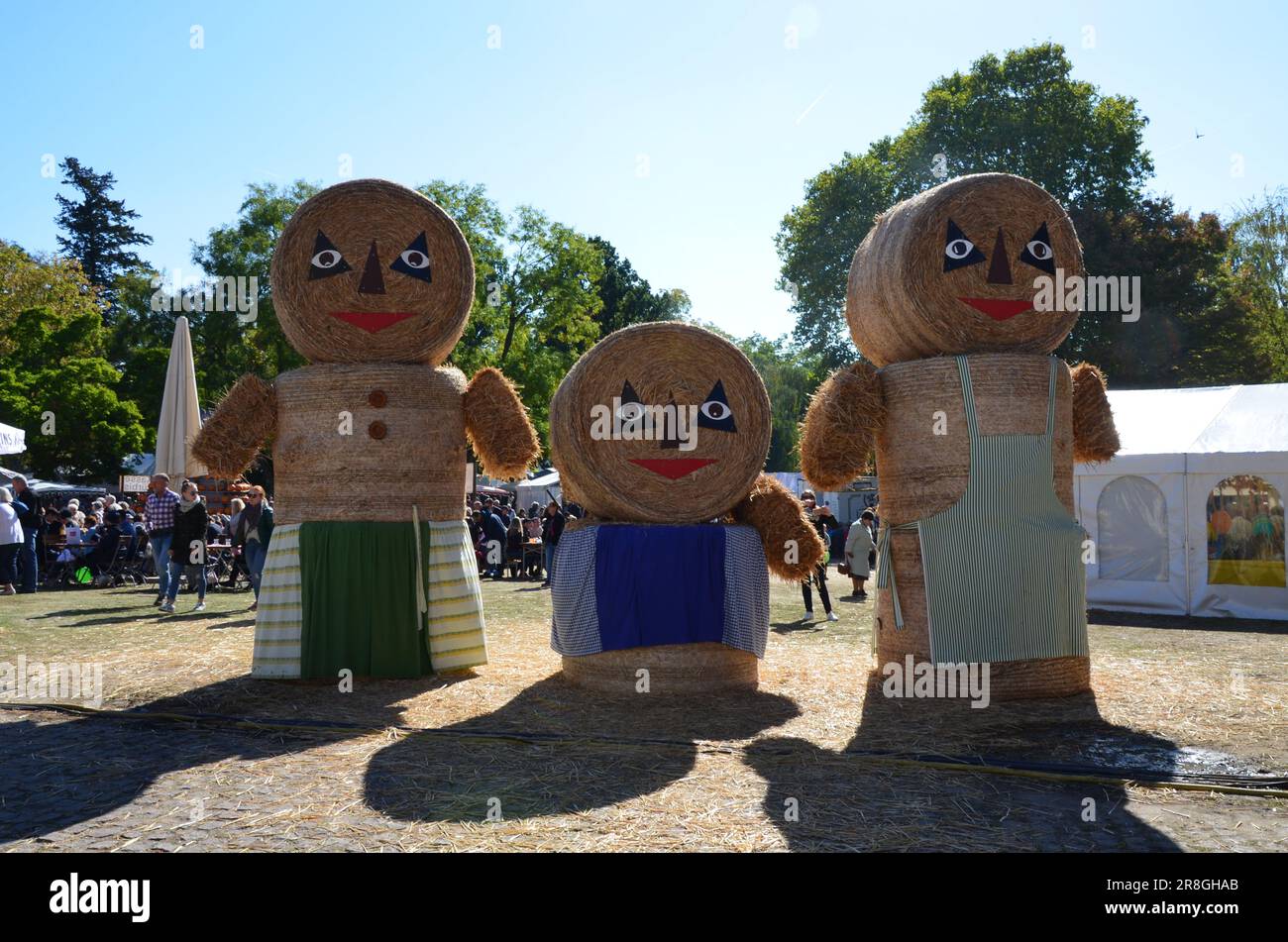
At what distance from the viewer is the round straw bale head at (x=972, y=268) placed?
713 cm

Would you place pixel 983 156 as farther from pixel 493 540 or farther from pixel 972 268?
pixel 972 268

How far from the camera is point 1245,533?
12688mm

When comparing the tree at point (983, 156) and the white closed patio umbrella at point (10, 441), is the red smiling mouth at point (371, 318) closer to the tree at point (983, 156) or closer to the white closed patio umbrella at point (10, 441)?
the white closed patio umbrella at point (10, 441)

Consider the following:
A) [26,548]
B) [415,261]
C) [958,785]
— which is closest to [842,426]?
[958,785]

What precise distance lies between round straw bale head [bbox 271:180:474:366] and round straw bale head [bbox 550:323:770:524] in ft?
4.47

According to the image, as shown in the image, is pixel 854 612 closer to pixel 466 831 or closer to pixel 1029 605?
pixel 1029 605

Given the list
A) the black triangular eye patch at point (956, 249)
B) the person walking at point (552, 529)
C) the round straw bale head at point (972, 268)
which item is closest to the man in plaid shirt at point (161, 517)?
the person walking at point (552, 529)

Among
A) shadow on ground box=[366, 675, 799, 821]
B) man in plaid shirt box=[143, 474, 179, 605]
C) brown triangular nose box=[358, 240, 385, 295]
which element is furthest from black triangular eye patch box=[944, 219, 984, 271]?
man in plaid shirt box=[143, 474, 179, 605]

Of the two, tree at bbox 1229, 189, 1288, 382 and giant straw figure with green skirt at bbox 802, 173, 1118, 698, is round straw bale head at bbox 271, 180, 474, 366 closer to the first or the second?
giant straw figure with green skirt at bbox 802, 173, 1118, 698

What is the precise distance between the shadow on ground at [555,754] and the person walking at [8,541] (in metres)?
10.8

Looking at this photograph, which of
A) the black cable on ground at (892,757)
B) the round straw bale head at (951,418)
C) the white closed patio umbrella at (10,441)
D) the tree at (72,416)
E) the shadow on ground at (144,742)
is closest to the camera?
the shadow on ground at (144,742)

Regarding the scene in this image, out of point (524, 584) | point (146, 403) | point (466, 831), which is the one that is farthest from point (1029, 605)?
point (146, 403)

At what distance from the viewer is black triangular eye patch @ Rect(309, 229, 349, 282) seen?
785cm

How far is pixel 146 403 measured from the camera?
32.9 m
